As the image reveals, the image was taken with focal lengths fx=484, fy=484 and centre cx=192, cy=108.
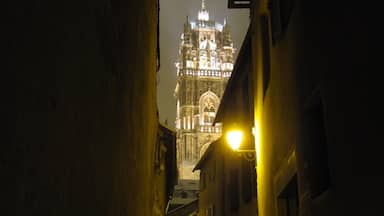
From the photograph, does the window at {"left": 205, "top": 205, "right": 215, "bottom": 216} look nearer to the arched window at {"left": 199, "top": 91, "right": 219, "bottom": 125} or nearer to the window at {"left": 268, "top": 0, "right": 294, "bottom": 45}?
the window at {"left": 268, "top": 0, "right": 294, "bottom": 45}

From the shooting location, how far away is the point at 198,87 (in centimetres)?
9150

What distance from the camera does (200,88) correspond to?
300 ft

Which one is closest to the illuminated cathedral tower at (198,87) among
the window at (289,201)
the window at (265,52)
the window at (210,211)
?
the window at (210,211)

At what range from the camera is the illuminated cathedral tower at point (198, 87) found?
88.8m

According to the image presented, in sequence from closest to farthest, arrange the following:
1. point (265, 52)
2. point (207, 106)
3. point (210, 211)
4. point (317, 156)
A: point (317, 156), point (265, 52), point (210, 211), point (207, 106)

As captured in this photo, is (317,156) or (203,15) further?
(203,15)

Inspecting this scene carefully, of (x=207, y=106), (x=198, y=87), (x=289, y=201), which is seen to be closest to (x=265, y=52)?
(x=289, y=201)

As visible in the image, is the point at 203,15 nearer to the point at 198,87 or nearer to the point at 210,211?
the point at 198,87

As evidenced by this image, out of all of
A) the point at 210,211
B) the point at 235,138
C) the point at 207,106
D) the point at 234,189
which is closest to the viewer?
the point at 235,138

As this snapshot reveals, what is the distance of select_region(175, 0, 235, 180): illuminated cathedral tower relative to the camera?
88.8 m

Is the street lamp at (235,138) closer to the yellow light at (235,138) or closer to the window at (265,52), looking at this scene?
the yellow light at (235,138)

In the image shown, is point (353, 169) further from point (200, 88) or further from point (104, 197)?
point (200, 88)

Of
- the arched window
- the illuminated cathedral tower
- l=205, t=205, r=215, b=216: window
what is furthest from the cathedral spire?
l=205, t=205, r=215, b=216: window

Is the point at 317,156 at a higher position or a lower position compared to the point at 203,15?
lower
